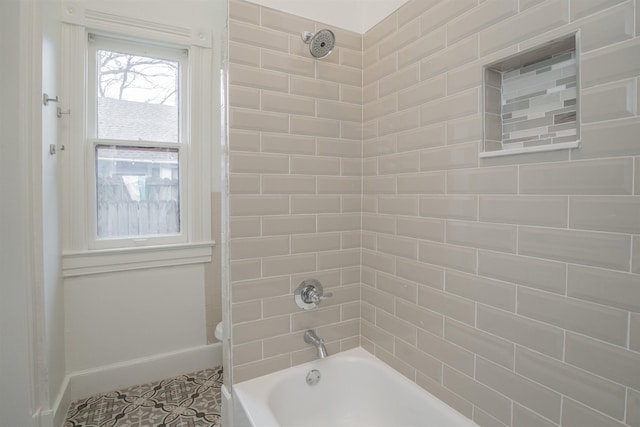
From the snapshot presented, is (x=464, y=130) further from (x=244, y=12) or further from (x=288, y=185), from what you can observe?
(x=244, y=12)

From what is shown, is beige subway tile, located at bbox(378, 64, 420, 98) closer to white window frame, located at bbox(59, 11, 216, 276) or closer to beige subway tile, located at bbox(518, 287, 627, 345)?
beige subway tile, located at bbox(518, 287, 627, 345)

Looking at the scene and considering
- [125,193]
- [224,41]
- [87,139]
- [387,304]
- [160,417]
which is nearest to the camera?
[224,41]

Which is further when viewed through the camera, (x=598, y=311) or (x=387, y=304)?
(x=387, y=304)

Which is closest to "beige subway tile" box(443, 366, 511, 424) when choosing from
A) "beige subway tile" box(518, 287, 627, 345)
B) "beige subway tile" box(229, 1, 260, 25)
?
"beige subway tile" box(518, 287, 627, 345)

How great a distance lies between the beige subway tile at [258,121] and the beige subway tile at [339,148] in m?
0.19

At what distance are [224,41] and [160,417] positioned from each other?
2.06m

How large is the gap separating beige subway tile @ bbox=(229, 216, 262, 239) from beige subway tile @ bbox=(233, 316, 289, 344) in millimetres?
391

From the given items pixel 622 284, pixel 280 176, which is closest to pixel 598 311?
pixel 622 284

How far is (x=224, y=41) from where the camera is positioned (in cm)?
133

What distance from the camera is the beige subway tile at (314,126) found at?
1.44m

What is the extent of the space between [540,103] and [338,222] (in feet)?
3.03

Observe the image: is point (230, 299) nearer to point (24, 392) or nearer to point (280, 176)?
point (280, 176)

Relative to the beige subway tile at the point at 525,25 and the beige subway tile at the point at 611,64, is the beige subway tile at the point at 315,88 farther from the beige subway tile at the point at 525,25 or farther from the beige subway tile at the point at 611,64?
the beige subway tile at the point at 611,64

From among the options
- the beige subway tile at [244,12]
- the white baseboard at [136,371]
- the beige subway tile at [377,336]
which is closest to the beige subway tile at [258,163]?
the beige subway tile at [244,12]
